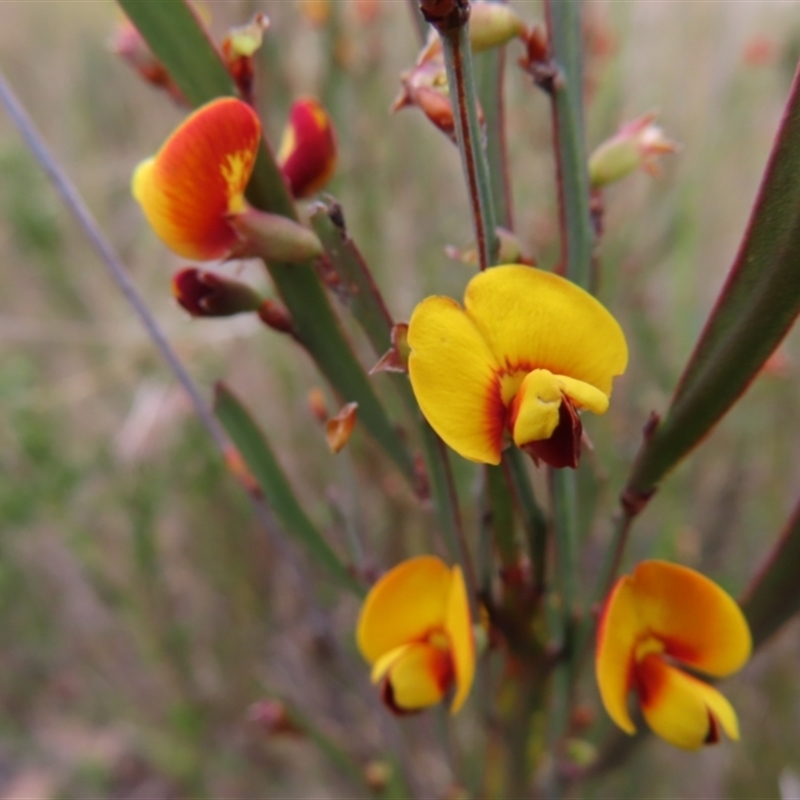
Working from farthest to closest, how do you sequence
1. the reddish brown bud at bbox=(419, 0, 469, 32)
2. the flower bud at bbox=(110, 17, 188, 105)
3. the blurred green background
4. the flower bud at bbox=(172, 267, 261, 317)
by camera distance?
1. the blurred green background
2. the flower bud at bbox=(110, 17, 188, 105)
3. the flower bud at bbox=(172, 267, 261, 317)
4. the reddish brown bud at bbox=(419, 0, 469, 32)

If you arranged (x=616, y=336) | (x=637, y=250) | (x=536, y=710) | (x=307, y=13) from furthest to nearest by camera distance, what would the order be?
(x=637, y=250), (x=307, y=13), (x=536, y=710), (x=616, y=336)

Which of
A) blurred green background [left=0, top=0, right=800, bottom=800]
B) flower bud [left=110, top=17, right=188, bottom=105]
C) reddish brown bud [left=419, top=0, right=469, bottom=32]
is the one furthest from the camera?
blurred green background [left=0, top=0, right=800, bottom=800]

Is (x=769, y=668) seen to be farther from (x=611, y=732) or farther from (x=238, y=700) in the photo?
(x=238, y=700)

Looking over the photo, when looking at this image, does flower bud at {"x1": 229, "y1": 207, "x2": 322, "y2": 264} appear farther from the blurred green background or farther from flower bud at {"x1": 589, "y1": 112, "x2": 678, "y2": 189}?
the blurred green background

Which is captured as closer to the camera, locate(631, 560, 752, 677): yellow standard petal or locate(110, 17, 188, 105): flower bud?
locate(631, 560, 752, 677): yellow standard petal

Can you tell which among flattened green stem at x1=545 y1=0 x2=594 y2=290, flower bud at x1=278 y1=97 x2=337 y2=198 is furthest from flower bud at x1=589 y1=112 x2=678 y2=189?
flower bud at x1=278 y1=97 x2=337 y2=198

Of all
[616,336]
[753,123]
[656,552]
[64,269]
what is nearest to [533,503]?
[616,336]

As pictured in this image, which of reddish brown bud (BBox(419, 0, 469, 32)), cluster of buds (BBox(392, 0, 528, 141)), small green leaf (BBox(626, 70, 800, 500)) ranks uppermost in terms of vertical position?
reddish brown bud (BBox(419, 0, 469, 32))
